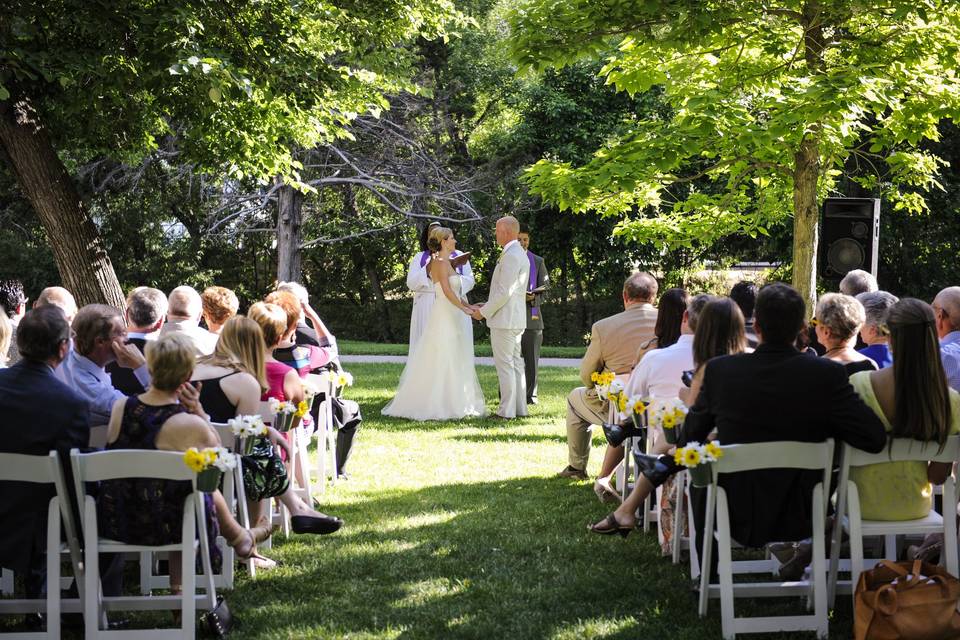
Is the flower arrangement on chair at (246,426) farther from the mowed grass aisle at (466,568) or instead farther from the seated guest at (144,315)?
the seated guest at (144,315)

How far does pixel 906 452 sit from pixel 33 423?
3791 mm

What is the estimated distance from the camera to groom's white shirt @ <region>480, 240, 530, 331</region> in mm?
11180

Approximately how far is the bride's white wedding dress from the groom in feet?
1.09

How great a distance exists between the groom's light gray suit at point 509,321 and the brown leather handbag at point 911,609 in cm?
710

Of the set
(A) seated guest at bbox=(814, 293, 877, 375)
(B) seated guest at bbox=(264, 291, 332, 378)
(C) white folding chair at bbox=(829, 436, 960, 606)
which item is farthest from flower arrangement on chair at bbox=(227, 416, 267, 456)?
(A) seated guest at bbox=(814, 293, 877, 375)

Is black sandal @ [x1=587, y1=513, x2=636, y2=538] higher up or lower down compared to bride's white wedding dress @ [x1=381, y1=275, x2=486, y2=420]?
lower down

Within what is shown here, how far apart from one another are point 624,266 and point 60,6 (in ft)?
56.1

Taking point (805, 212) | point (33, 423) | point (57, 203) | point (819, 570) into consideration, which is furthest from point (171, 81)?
point (819, 570)

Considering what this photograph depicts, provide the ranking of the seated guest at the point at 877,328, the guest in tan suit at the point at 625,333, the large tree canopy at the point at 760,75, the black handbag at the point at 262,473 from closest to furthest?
the black handbag at the point at 262,473 → the seated guest at the point at 877,328 → the guest in tan suit at the point at 625,333 → the large tree canopy at the point at 760,75


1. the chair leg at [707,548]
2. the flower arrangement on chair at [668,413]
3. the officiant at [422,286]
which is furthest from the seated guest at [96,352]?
the officiant at [422,286]

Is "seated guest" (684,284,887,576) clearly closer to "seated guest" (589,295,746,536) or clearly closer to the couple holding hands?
"seated guest" (589,295,746,536)

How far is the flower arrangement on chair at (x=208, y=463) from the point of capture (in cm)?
414

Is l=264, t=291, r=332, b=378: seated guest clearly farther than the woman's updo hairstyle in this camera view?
No

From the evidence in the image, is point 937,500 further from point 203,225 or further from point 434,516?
point 203,225
